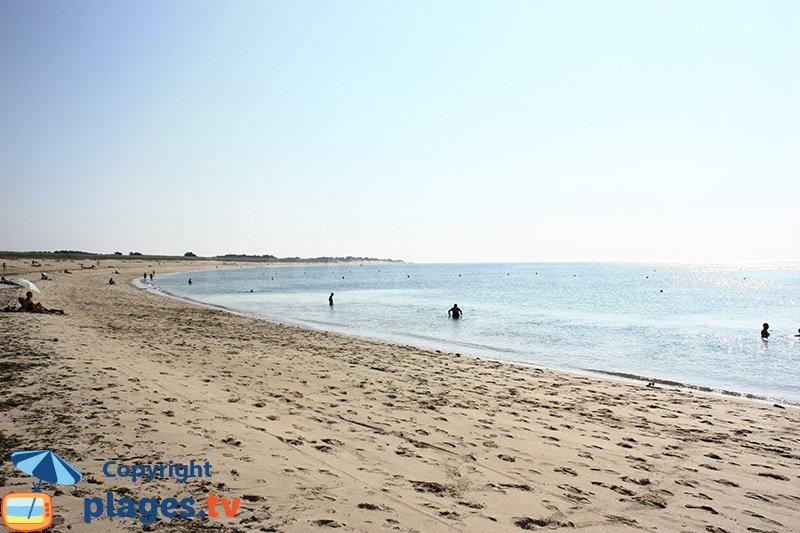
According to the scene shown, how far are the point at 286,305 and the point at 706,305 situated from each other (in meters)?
49.2

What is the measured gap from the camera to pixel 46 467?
5.78m

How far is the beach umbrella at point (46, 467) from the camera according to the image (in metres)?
5.53

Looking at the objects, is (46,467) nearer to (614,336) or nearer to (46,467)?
(46,467)

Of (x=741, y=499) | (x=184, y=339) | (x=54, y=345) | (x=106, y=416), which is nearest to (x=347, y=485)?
(x=106, y=416)

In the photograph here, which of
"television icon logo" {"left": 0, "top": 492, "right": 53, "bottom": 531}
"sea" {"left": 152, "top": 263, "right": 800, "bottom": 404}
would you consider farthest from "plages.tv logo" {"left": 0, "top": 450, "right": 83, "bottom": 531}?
"sea" {"left": 152, "top": 263, "right": 800, "bottom": 404}

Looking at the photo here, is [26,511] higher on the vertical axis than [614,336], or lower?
higher

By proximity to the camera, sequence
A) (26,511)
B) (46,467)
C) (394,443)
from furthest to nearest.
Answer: (394,443) → (46,467) → (26,511)

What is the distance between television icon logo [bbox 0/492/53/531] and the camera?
4676 millimetres

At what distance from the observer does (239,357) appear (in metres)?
16.2

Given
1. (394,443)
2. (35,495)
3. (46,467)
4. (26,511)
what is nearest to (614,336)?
(394,443)

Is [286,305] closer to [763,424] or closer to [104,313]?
[104,313]

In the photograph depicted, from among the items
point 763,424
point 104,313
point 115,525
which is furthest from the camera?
point 104,313

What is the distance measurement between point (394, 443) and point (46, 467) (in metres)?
5.08

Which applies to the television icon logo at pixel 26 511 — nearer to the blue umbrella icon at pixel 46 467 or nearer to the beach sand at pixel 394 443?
the beach sand at pixel 394 443
